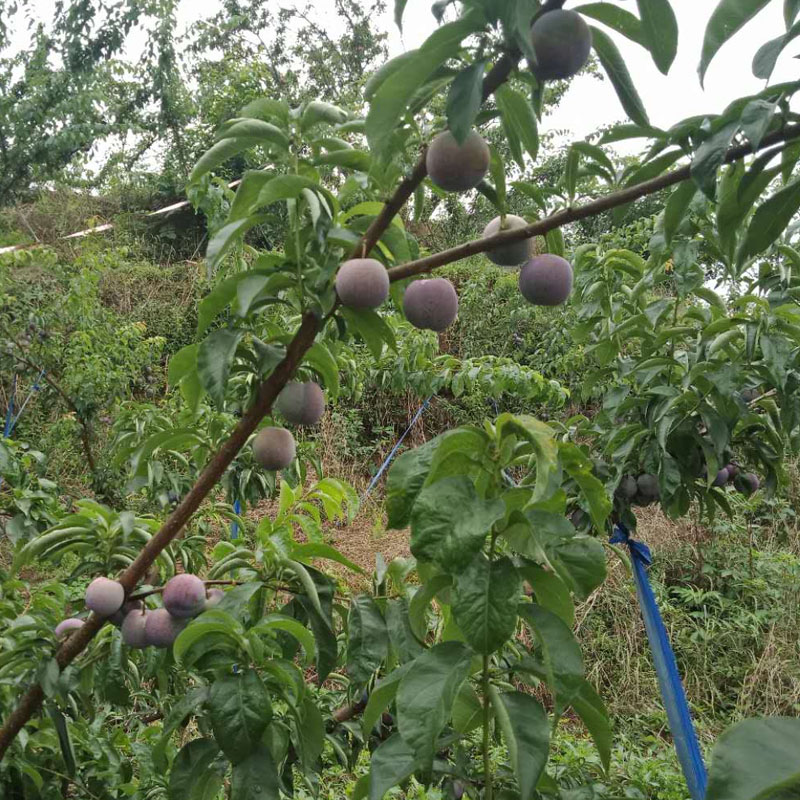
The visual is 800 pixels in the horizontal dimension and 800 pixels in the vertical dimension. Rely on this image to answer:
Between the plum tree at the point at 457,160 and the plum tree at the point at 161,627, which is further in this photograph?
the plum tree at the point at 161,627

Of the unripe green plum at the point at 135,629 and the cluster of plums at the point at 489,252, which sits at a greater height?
the cluster of plums at the point at 489,252

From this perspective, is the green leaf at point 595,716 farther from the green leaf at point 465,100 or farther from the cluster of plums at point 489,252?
the green leaf at point 465,100

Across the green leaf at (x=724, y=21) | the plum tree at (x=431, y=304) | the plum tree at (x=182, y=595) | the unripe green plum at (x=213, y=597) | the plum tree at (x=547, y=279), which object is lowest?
the unripe green plum at (x=213, y=597)

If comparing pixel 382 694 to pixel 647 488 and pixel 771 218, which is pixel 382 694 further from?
pixel 647 488

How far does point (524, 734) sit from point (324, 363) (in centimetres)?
52

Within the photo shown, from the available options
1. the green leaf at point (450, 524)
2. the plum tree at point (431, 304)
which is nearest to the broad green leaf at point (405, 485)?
the green leaf at point (450, 524)

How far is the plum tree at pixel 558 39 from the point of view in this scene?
0.61 m

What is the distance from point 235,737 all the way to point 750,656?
3.89 meters

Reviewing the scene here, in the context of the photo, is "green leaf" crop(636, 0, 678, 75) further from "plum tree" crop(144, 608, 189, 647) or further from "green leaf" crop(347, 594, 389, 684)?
"plum tree" crop(144, 608, 189, 647)

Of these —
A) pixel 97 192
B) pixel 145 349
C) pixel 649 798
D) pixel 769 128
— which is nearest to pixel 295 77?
pixel 97 192

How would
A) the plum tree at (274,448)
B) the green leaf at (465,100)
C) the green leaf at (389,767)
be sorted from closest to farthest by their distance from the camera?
the green leaf at (465,100), the green leaf at (389,767), the plum tree at (274,448)

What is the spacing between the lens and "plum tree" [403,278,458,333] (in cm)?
86

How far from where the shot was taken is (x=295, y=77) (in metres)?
11.9

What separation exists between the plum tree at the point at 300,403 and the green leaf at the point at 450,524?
0.34 meters
